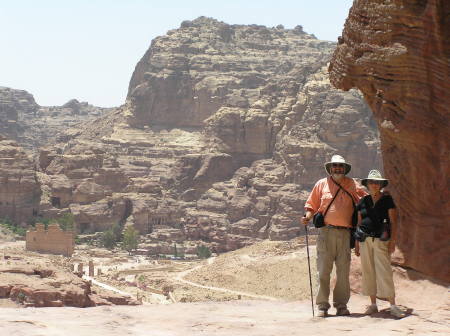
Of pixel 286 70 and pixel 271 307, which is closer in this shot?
pixel 271 307

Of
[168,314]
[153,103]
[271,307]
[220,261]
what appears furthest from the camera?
[153,103]

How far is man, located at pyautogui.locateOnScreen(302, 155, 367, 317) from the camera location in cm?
1000

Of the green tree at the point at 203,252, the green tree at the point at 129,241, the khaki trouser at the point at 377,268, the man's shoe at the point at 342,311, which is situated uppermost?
the khaki trouser at the point at 377,268

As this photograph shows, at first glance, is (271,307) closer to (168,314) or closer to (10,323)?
(168,314)

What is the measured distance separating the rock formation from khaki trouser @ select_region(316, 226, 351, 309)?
196 ft

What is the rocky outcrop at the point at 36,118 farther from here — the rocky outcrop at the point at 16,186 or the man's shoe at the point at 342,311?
the man's shoe at the point at 342,311

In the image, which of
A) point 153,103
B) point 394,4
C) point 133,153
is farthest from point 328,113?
point 394,4

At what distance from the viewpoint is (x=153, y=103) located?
116m

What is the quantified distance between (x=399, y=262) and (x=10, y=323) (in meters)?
5.94

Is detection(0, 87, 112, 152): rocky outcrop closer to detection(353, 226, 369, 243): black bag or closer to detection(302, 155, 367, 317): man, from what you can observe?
detection(302, 155, 367, 317): man

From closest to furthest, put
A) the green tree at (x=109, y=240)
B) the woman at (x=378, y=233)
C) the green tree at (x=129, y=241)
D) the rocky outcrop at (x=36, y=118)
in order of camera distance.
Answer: the woman at (x=378, y=233)
the green tree at (x=129, y=241)
the green tree at (x=109, y=240)
the rocky outcrop at (x=36, y=118)

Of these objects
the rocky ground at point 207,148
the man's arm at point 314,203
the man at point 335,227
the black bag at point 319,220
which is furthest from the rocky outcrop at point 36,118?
the black bag at point 319,220

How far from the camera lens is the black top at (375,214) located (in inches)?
386

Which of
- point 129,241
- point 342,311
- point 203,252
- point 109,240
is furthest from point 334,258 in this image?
point 109,240
